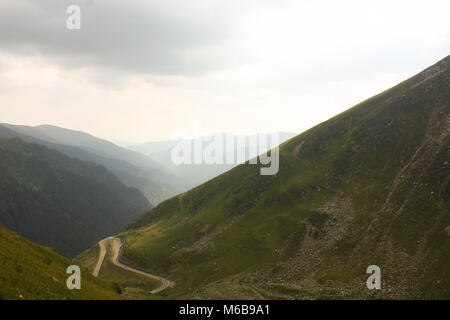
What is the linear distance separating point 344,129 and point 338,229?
68.7 m

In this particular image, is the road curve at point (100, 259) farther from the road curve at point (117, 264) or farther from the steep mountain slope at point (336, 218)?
the steep mountain slope at point (336, 218)

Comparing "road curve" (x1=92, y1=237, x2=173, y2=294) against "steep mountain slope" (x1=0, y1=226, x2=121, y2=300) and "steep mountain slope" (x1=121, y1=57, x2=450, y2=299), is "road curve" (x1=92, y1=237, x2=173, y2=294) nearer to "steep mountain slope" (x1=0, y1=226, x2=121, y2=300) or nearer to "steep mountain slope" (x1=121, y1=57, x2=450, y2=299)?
"steep mountain slope" (x1=121, y1=57, x2=450, y2=299)

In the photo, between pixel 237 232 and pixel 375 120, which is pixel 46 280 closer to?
pixel 237 232

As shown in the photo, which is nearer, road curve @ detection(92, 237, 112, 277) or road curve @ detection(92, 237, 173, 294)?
road curve @ detection(92, 237, 173, 294)

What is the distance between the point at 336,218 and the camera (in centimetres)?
9544

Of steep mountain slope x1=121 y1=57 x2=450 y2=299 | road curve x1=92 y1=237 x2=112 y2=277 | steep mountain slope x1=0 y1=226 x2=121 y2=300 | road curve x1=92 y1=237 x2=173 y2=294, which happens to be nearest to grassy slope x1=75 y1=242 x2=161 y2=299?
road curve x1=92 y1=237 x2=112 y2=277

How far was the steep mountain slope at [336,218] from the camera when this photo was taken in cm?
7181

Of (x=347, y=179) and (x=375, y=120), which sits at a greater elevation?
(x=375, y=120)

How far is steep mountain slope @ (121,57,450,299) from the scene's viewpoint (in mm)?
71812

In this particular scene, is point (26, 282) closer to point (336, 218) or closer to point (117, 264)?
point (336, 218)

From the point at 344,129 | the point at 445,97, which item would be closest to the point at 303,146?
the point at 344,129

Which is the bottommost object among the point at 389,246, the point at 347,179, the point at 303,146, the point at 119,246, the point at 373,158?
the point at 119,246

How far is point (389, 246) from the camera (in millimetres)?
76500

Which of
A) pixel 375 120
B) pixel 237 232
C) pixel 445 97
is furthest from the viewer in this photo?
pixel 375 120
